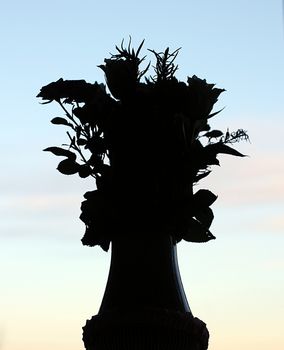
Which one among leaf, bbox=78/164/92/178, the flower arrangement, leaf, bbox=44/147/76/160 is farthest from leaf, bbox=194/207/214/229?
leaf, bbox=44/147/76/160

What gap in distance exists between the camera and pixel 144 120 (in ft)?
11.5

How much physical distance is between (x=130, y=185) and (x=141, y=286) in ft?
1.57

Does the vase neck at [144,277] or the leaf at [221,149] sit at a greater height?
the leaf at [221,149]

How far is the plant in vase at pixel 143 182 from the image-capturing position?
335 cm

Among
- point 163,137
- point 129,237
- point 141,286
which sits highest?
point 163,137

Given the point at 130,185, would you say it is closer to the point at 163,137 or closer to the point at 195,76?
the point at 163,137

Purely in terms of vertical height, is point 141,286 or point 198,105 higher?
point 198,105

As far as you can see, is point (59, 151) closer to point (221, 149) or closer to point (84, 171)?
point (84, 171)

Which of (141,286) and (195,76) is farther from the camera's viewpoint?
(195,76)

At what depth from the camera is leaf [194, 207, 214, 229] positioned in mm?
3586

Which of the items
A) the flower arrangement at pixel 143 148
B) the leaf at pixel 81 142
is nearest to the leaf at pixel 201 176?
the flower arrangement at pixel 143 148

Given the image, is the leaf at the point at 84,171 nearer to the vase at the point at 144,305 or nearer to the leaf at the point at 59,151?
the leaf at the point at 59,151

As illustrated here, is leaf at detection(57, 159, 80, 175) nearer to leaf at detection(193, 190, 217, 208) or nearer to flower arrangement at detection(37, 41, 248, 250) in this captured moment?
flower arrangement at detection(37, 41, 248, 250)

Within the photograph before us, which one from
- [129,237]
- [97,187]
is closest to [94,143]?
[97,187]
